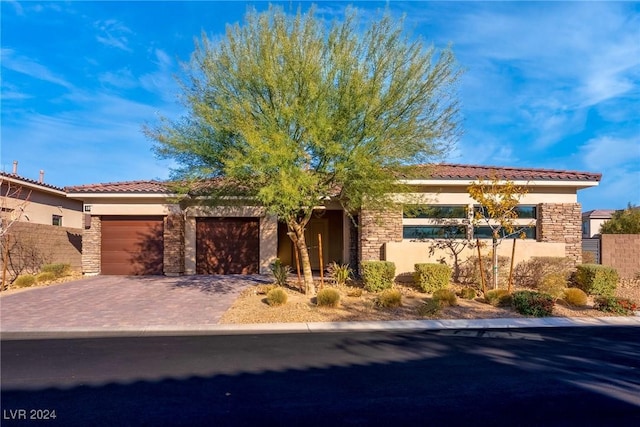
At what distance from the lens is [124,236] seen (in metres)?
19.2

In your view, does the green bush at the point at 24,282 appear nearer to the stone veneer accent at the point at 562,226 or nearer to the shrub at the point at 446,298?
the shrub at the point at 446,298

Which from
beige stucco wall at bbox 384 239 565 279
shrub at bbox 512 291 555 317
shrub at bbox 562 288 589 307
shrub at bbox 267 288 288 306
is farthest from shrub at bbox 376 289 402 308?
shrub at bbox 562 288 589 307

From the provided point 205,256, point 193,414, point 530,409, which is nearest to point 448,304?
point 530,409

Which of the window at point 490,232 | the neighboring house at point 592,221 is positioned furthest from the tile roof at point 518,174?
the neighboring house at point 592,221

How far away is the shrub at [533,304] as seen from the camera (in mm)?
12109

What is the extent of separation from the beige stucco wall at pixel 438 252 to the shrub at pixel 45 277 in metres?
12.8

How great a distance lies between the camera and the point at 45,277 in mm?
16922

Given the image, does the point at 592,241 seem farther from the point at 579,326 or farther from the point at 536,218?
the point at 579,326

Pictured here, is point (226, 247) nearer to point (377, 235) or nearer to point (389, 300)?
point (377, 235)

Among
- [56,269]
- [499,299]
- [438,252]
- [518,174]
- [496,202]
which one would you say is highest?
[518,174]

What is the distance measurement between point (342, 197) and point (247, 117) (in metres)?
4.30

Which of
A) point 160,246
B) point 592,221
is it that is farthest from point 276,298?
point 592,221

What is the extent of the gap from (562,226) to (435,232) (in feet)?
15.7

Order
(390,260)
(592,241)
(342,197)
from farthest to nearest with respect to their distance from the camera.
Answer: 1. (592,241)
2. (390,260)
3. (342,197)
